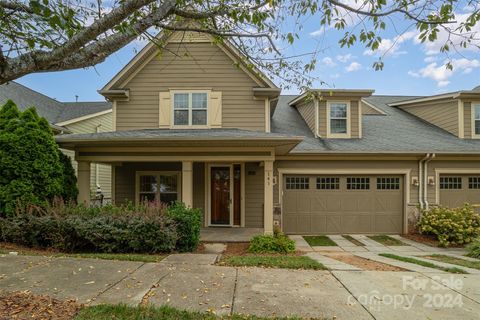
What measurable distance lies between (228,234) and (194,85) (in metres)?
5.09

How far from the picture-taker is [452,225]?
33.0 ft

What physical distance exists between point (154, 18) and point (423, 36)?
3.79 meters

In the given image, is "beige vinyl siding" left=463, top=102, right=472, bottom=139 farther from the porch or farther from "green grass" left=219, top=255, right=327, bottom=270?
"green grass" left=219, top=255, right=327, bottom=270

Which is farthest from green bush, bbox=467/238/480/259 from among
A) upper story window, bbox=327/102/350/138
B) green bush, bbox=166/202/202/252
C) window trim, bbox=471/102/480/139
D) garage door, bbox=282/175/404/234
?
green bush, bbox=166/202/202/252

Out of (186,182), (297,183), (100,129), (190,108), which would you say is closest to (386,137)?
(297,183)

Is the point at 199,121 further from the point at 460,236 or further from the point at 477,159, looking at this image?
the point at 477,159

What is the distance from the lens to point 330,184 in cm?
1156

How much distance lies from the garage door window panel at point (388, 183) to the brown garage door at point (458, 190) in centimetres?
160

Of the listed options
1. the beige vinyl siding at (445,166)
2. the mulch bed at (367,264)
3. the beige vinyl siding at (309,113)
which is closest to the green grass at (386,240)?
the beige vinyl siding at (445,166)

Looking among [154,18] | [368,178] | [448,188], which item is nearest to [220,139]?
[154,18]

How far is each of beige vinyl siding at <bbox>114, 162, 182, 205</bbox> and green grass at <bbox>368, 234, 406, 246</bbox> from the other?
7.00 meters

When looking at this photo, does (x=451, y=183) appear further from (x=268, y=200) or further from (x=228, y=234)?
(x=228, y=234)

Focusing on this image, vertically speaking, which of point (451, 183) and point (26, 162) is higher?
point (26, 162)

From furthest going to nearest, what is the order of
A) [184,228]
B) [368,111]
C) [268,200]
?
[368,111] < [268,200] < [184,228]
